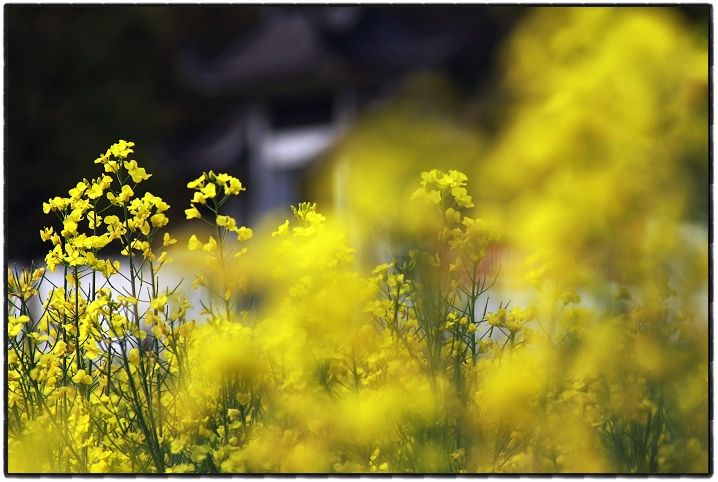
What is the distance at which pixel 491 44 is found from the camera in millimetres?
13000

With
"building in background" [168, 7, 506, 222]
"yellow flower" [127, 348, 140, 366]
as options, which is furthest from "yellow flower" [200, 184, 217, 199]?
"building in background" [168, 7, 506, 222]

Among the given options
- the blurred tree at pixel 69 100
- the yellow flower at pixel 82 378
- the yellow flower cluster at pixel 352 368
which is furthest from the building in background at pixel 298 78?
the yellow flower at pixel 82 378

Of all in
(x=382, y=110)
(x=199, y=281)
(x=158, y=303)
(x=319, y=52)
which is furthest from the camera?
(x=319, y=52)

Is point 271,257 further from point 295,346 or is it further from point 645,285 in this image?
point 645,285

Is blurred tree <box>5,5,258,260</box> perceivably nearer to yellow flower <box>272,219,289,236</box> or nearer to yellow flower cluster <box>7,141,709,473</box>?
yellow flower cluster <box>7,141,709,473</box>

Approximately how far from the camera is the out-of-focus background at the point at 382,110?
8.66ft

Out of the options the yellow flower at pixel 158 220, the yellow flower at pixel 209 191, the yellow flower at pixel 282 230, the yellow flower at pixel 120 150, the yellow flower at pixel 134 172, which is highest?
the yellow flower at pixel 120 150

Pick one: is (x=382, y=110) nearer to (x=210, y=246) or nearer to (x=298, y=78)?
(x=298, y=78)

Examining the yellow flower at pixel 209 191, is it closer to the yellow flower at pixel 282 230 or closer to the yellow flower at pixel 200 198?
the yellow flower at pixel 200 198

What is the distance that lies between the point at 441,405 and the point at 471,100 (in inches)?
391

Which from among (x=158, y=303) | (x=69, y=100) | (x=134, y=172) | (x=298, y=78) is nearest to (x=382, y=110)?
(x=298, y=78)

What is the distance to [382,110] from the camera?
12.5 m

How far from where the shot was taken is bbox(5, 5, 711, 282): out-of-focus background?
2.64 m

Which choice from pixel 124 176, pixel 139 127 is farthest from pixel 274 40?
pixel 124 176
